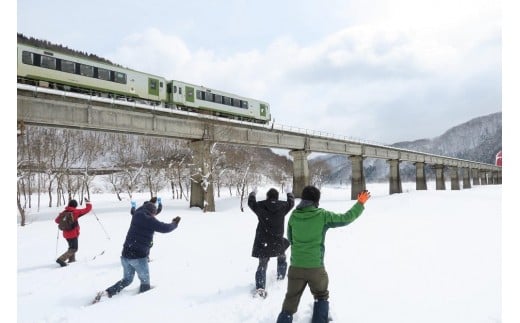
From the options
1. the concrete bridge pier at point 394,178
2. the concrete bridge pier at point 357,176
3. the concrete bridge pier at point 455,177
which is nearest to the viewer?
the concrete bridge pier at point 357,176

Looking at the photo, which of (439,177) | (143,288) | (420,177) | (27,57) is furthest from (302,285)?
(439,177)

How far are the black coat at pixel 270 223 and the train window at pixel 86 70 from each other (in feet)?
59.8

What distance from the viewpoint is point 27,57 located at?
1639cm

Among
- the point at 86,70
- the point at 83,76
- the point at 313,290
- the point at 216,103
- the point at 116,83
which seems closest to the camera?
the point at 313,290

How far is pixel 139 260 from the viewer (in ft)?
18.1

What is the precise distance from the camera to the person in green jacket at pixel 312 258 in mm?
3693

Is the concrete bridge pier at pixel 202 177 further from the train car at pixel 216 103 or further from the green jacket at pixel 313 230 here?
the green jacket at pixel 313 230

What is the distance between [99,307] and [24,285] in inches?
126

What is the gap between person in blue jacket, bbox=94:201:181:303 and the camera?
5.44 m

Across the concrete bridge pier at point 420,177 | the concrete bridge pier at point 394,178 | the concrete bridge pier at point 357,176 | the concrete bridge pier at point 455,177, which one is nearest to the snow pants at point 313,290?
the concrete bridge pier at point 357,176

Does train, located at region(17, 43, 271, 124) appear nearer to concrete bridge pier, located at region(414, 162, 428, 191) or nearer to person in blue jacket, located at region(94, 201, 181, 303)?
person in blue jacket, located at region(94, 201, 181, 303)

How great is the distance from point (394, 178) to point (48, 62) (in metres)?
42.8

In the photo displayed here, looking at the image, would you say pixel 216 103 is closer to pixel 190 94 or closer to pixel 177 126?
pixel 190 94

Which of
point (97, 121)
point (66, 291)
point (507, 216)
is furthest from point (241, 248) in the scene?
point (97, 121)
